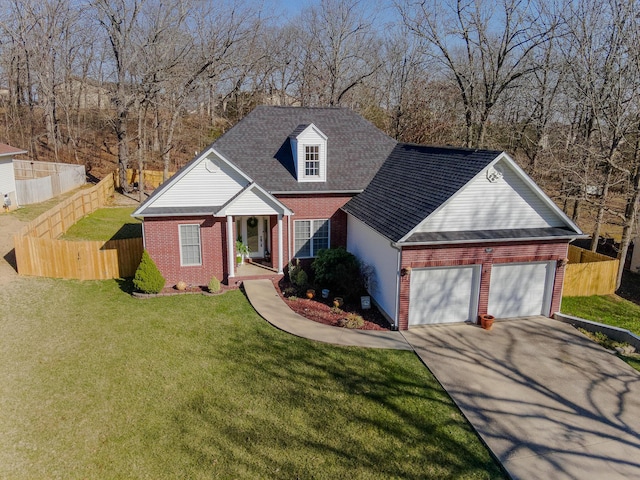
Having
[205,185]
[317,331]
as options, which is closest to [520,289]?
[317,331]

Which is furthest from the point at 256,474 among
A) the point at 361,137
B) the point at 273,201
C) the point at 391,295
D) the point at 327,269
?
the point at 361,137

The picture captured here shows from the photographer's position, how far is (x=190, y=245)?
18.4m

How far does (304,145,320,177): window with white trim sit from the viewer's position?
1980cm

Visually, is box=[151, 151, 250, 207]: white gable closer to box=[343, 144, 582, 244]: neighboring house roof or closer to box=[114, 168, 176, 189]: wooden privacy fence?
box=[343, 144, 582, 244]: neighboring house roof

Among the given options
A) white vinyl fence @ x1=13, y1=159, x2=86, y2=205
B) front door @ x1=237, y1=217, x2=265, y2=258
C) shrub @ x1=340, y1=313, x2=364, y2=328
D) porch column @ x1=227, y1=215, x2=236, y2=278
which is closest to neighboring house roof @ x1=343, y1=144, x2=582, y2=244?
shrub @ x1=340, y1=313, x2=364, y2=328

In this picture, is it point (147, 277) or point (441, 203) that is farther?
point (147, 277)

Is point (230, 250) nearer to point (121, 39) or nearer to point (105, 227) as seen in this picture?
point (105, 227)

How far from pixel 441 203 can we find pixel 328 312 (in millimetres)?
5536

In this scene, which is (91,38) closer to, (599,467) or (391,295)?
(391,295)

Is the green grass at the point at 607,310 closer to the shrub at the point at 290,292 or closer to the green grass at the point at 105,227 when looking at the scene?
the shrub at the point at 290,292

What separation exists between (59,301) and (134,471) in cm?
1015

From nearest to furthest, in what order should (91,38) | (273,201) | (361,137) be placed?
(273,201), (361,137), (91,38)

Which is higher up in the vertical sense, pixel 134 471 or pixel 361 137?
pixel 361 137

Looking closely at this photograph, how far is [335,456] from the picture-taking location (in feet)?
30.7
